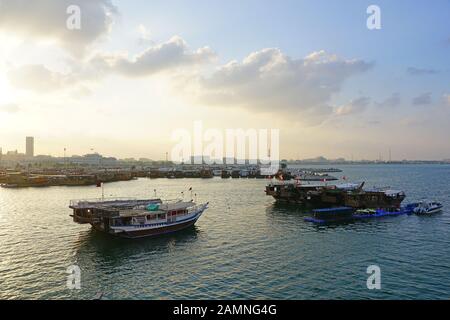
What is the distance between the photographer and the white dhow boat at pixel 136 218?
1682 inches

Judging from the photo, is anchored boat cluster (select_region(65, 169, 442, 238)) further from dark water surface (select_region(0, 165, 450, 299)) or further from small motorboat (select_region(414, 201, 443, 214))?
dark water surface (select_region(0, 165, 450, 299))

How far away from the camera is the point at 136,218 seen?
143 feet

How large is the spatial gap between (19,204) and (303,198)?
200 feet

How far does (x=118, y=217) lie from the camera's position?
140 ft

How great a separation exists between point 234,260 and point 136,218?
616 inches

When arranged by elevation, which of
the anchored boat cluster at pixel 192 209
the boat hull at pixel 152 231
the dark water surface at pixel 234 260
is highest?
the anchored boat cluster at pixel 192 209

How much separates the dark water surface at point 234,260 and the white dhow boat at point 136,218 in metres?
1.46

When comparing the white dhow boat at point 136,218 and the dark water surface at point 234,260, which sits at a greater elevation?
the white dhow boat at point 136,218

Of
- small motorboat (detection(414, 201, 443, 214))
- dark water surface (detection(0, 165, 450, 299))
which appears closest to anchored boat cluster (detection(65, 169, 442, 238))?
small motorboat (detection(414, 201, 443, 214))

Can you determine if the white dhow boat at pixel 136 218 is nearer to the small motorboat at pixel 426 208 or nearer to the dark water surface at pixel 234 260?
the dark water surface at pixel 234 260

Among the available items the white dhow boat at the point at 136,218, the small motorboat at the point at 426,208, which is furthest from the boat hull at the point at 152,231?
the small motorboat at the point at 426,208

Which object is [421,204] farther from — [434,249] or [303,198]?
[434,249]
